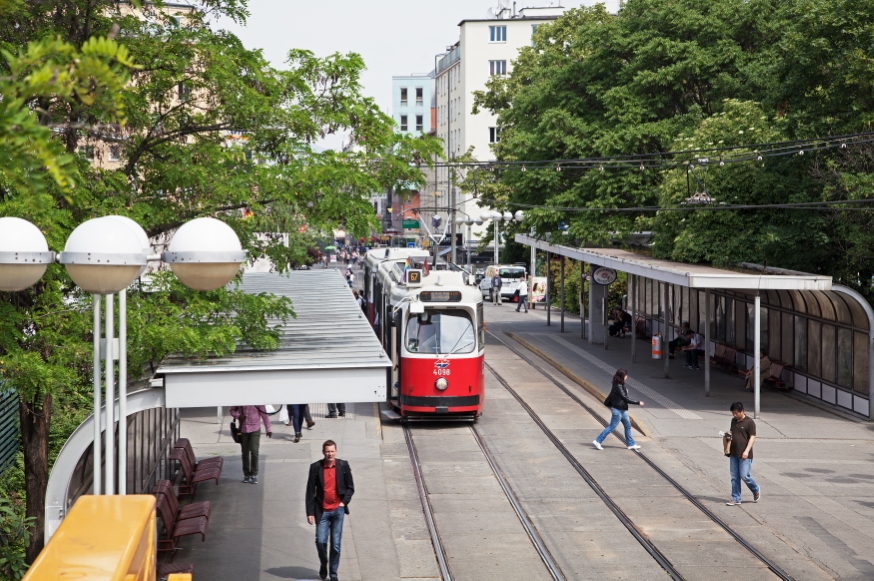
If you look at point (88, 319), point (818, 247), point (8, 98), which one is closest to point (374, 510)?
point (88, 319)

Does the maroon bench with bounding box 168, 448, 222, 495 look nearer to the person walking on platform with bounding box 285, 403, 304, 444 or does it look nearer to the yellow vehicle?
the person walking on platform with bounding box 285, 403, 304, 444

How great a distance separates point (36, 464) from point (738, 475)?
31.0ft

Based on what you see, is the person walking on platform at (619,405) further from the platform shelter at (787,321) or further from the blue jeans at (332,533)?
the blue jeans at (332,533)

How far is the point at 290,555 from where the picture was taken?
13.6 m

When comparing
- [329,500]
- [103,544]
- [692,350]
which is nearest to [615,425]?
[329,500]

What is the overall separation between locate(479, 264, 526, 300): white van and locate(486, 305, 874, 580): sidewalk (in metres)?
27.9

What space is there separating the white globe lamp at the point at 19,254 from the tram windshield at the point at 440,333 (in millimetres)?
15468

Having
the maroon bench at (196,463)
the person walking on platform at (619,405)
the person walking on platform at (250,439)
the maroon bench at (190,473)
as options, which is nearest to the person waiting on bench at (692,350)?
the person walking on platform at (619,405)

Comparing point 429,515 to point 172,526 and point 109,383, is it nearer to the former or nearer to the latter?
point 172,526

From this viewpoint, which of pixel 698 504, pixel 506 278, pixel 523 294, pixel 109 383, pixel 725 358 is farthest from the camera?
pixel 506 278

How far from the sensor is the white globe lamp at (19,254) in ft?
22.3

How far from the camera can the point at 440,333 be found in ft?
72.9

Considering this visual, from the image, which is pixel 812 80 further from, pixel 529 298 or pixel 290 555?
pixel 529 298

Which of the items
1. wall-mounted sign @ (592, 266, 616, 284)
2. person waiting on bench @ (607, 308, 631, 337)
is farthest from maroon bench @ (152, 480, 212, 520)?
person waiting on bench @ (607, 308, 631, 337)
